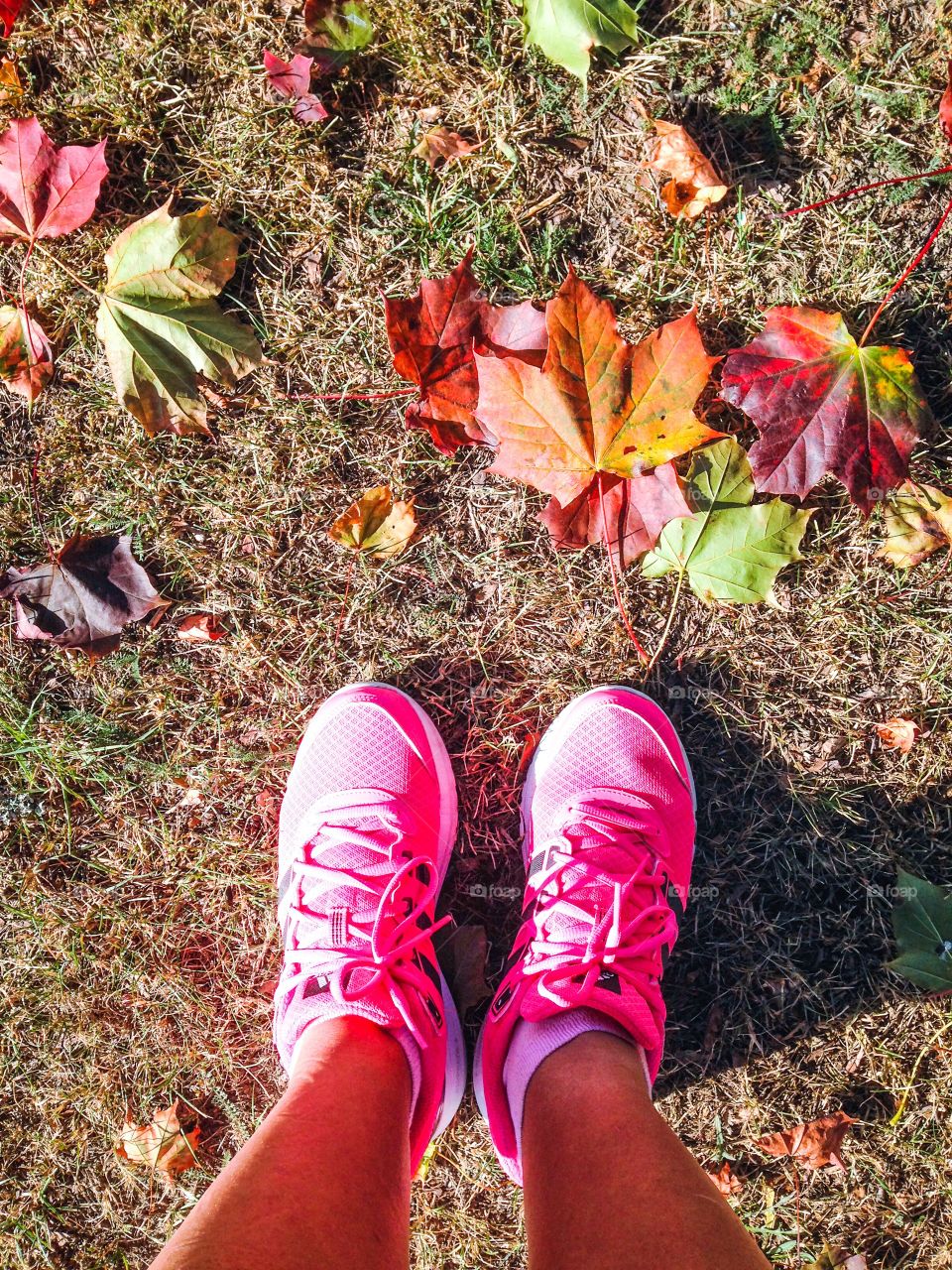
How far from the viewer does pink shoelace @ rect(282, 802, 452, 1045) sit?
1563 mm

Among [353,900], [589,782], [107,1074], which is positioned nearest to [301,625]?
[353,900]

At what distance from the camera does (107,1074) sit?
191 cm

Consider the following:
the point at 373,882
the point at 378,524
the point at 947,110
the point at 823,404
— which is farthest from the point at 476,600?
the point at 947,110

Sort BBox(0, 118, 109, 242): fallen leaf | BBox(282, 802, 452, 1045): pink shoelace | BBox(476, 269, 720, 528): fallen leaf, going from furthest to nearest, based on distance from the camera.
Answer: BBox(0, 118, 109, 242): fallen leaf < BBox(282, 802, 452, 1045): pink shoelace < BBox(476, 269, 720, 528): fallen leaf

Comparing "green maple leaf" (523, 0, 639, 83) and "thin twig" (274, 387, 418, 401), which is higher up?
"green maple leaf" (523, 0, 639, 83)

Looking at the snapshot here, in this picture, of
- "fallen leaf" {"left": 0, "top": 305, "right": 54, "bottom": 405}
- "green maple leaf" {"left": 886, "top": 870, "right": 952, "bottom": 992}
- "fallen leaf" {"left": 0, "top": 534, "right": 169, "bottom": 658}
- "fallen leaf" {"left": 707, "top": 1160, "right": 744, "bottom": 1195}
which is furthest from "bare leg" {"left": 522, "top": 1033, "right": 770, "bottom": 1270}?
"fallen leaf" {"left": 0, "top": 305, "right": 54, "bottom": 405}

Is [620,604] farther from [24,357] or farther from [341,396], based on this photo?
[24,357]

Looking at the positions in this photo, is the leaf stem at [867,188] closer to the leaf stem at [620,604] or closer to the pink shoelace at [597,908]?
the leaf stem at [620,604]

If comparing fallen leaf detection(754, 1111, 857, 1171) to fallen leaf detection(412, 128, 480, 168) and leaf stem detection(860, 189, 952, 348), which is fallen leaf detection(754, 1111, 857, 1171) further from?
fallen leaf detection(412, 128, 480, 168)

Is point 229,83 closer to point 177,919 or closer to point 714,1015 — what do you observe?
point 177,919

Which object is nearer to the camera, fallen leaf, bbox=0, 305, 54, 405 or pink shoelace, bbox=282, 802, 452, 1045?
pink shoelace, bbox=282, 802, 452, 1045

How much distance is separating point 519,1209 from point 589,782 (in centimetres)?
97

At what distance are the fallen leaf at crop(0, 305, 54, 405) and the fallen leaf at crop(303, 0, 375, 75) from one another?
0.83 metres

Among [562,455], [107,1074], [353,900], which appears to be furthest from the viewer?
[107,1074]
